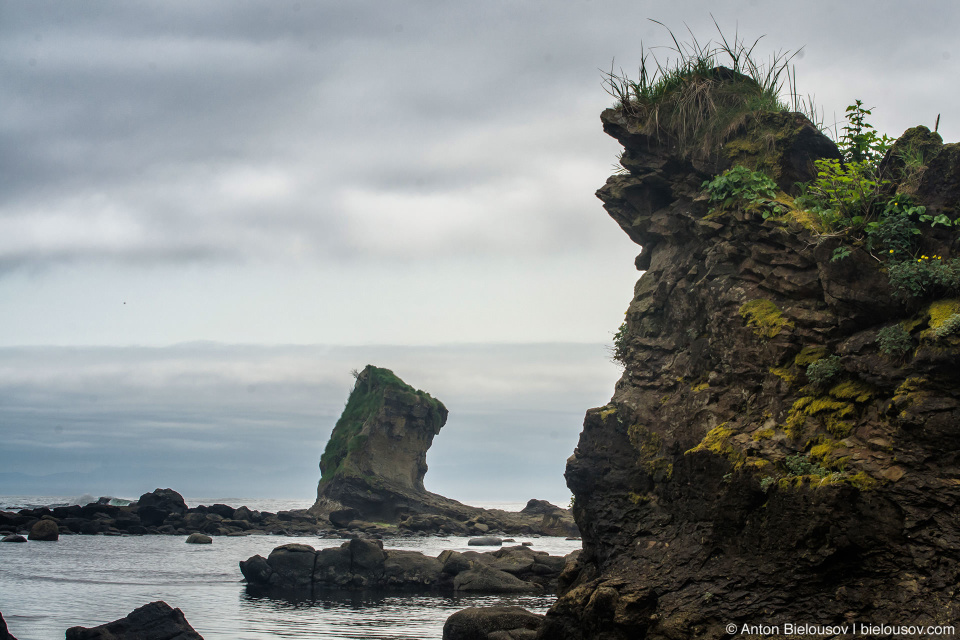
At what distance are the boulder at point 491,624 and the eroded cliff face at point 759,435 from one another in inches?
59.8

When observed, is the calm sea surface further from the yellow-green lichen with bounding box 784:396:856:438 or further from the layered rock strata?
the layered rock strata

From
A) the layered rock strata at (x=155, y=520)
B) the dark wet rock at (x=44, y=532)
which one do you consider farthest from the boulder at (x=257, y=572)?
the layered rock strata at (x=155, y=520)

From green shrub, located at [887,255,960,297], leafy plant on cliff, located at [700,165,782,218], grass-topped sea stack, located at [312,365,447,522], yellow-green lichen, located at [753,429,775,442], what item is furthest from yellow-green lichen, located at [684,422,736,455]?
grass-topped sea stack, located at [312,365,447,522]

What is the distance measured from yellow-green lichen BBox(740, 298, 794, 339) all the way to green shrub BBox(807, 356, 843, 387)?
1.09m

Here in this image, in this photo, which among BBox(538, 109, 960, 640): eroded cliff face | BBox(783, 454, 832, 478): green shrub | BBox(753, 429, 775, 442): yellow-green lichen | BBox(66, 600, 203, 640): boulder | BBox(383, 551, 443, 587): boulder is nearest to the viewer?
BBox(538, 109, 960, 640): eroded cliff face

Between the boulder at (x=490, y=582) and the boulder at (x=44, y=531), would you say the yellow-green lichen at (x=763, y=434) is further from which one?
the boulder at (x=44, y=531)

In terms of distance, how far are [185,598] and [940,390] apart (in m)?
26.9

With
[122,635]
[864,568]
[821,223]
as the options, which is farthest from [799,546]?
[122,635]

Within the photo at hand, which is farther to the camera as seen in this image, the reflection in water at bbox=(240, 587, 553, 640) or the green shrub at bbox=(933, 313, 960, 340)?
the reflection in water at bbox=(240, 587, 553, 640)

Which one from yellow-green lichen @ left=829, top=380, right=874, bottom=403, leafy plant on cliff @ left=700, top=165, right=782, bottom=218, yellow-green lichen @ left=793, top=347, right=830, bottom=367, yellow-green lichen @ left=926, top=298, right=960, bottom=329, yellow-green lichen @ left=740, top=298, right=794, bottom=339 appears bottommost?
yellow-green lichen @ left=829, top=380, right=874, bottom=403

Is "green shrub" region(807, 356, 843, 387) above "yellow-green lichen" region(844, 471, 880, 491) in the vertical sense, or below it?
above

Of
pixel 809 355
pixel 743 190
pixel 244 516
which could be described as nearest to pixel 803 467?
pixel 809 355

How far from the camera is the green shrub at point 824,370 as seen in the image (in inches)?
526

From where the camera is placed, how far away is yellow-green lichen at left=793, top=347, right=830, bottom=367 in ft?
45.4
